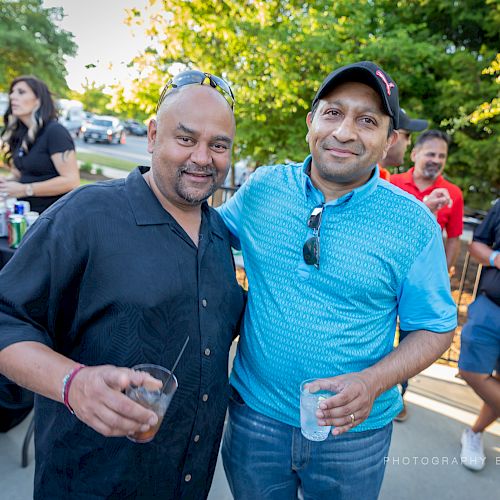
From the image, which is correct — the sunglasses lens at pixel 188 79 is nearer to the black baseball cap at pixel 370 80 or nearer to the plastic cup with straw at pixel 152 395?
the black baseball cap at pixel 370 80

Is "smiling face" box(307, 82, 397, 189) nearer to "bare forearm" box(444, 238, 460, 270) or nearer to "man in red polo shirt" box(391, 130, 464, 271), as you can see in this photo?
"man in red polo shirt" box(391, 130, 464, 271)

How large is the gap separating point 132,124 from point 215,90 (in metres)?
45.3

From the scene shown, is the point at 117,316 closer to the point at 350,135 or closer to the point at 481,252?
the point at 350,135

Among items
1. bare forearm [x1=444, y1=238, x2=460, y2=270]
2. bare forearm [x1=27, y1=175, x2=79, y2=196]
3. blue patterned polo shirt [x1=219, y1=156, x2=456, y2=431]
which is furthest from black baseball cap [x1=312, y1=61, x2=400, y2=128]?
bare forearm [x1=444, y1=238, x2=460, y2=270]

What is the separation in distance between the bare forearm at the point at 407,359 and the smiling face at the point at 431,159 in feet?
8.44

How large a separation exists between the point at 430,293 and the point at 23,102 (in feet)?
11.7

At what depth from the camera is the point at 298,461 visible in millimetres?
1761

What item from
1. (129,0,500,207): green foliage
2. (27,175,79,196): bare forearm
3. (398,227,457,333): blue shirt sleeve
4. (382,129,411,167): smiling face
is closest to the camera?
(398,227,457,333): blue shirt sleeve

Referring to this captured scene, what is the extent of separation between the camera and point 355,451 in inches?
68.6

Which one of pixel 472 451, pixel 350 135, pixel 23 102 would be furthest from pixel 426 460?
pixel 23 102

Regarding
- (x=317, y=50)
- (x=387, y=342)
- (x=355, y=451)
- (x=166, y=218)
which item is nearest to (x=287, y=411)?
(x=355, y=451)

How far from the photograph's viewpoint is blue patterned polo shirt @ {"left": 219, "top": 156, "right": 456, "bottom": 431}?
1643 millimetres

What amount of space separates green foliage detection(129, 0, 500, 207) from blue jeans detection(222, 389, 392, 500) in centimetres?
555

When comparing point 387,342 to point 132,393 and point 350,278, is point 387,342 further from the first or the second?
point 132,393
